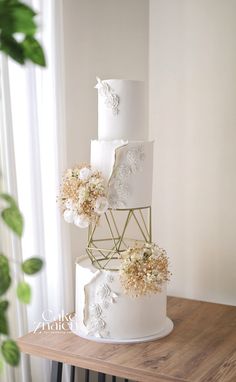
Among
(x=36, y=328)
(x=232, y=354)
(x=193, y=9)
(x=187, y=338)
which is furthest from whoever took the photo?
(x=193, y=9)

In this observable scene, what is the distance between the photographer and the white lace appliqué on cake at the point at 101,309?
1780 millimetres

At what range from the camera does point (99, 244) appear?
7.95 feet

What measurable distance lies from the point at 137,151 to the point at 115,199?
18 cm

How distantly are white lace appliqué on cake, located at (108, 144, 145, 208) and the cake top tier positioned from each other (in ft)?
0.22

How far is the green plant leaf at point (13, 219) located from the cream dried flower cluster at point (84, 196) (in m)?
1.21

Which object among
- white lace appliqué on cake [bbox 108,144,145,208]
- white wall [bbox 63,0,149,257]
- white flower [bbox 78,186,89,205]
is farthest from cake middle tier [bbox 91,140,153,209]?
white wall [bbox 63,0,149,257]

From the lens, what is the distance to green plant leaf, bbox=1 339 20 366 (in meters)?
0.48

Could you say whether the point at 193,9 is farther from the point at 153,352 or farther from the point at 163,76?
the point at 153,352

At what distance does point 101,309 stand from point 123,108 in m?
0.69

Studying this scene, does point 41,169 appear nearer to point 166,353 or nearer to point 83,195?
point 83,195

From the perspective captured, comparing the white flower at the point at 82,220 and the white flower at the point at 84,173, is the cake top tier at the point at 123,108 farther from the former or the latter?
the white flower at the point at 82,220

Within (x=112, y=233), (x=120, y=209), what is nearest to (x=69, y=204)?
(x=120, y=209)

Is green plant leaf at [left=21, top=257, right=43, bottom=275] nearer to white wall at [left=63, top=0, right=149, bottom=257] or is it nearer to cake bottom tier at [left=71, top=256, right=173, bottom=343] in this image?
cake bottom tier at [left=71, top=256, right=173, bottom=343]

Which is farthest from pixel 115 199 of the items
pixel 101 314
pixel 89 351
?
pixel 89 351
